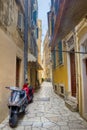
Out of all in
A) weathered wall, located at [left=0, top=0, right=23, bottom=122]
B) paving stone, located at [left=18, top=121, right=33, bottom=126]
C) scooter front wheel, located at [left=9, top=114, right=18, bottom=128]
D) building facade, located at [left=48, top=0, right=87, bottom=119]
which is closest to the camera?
building facade, located at [left=48, top=0, right=87, bottom=119]

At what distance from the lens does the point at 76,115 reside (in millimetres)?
6312

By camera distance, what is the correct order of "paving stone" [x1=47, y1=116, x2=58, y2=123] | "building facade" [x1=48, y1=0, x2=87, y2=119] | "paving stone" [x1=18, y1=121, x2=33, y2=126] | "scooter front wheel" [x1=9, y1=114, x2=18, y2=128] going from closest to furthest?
"building facade" [x1=48, y1=0, x2=87, y2=119], "scooter front wheel" [x1=9, y1=114, x2=18, y2=128], "paving stone" [x1=18, y1=121, x2=33, y2=126], "paving stone" [x1=47, y1=116, x2=58, y2=123]

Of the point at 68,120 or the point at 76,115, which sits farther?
the point at 76,115

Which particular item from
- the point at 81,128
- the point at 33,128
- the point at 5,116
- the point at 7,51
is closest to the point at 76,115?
the point at 81,128

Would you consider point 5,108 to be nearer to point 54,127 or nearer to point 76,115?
point 54,127

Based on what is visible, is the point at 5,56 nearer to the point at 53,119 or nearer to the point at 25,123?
the point at 25,123

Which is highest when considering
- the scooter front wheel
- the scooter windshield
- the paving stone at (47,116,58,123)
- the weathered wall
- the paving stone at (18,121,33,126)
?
the weathered wall

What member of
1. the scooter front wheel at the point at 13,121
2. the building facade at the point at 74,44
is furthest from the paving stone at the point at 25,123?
the building facade at the point at 74,44

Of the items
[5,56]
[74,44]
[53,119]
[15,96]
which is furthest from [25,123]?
[74,44]

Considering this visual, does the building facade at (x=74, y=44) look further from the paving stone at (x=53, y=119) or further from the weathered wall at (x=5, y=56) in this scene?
the weathered wall at (x=5, y=56)

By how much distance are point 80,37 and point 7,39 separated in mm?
2418

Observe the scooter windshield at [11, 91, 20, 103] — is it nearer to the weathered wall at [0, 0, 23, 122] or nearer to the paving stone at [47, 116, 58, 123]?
the weathered wall at [0, 0, 23, 122]

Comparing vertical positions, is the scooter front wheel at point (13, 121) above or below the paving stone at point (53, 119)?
above

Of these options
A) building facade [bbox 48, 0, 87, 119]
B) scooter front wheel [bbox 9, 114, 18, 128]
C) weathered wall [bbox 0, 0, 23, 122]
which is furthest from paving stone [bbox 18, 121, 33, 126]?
building facade [bbox 48, 0, 87, 119]
